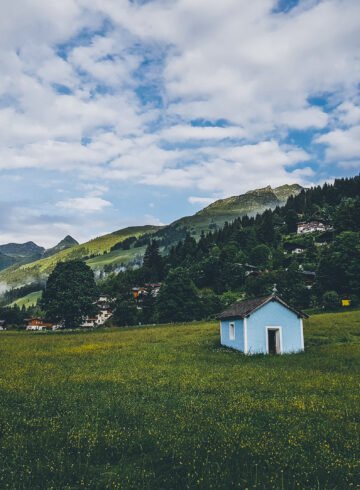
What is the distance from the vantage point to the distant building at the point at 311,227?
497ft

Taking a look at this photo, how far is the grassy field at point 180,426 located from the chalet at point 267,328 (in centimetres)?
727

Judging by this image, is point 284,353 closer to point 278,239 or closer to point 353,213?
point 353,213

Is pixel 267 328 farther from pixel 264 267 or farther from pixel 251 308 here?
pixel 264 267

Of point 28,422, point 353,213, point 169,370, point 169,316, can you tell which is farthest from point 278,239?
point 28,422

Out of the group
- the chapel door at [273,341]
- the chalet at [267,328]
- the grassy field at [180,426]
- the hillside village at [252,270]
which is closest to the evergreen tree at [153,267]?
the hillside village at [252,270]

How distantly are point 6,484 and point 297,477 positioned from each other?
615 cm

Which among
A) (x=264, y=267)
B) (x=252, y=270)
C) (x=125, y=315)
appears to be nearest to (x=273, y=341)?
(x=125, y=315)

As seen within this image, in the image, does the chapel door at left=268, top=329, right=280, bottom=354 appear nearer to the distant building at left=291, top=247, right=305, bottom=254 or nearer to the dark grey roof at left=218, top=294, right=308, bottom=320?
the dark grey roof at left=218, top=294, right=308, bottom=320

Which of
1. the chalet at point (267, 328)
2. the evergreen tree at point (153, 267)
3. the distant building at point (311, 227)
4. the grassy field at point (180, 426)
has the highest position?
the distant building at point (311, 227)

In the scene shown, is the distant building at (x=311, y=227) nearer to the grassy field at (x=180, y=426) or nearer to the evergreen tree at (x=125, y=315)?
the evergreen tree at (x=125, y=315)

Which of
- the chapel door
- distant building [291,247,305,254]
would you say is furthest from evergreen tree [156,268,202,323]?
distant building [291,247,305,254]

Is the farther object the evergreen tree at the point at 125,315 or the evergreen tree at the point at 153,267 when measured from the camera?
the evergreen tree at the point at 153,267

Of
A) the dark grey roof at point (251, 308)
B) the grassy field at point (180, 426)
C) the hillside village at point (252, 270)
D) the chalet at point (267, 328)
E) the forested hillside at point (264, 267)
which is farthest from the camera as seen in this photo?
the hillside village at point (252, 270)

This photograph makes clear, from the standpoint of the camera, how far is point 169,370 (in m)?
22.7
